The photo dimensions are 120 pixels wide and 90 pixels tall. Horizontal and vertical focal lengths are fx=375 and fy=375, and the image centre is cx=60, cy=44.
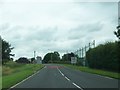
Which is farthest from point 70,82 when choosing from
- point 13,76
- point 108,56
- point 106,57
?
point 106,57

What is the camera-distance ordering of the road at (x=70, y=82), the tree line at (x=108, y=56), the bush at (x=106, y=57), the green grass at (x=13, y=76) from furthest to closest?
the bush at (x=106, y=57)
the tree line at (x=108, y=56)
the green grass at (x=13, y=76)
the road at (x=70, y=82)

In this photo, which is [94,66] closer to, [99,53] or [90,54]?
[90,54]

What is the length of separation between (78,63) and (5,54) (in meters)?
32.3

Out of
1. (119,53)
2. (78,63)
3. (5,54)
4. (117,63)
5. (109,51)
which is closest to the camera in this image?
(119,53)

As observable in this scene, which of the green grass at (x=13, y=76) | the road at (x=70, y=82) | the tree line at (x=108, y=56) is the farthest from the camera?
the tree line at (x=108, y=56)

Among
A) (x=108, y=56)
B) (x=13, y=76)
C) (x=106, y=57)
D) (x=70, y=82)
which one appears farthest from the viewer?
(x=106, y=57)

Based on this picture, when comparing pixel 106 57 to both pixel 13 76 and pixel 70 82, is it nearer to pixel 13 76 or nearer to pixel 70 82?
pixel 13 76

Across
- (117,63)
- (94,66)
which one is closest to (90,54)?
(94,66)

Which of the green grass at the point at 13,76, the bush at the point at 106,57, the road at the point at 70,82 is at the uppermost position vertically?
the bush at the point at 106,57

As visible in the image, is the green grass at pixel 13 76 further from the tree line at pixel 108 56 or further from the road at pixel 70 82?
the tree line at pixel 108 56

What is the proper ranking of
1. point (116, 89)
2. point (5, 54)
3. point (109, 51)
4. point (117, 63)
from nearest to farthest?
point (116, 89) < point (117, 63) < point (109, 51) < point (5, 54)

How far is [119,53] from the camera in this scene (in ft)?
184

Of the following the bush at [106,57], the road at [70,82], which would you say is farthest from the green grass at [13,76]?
the bush at [106,57]

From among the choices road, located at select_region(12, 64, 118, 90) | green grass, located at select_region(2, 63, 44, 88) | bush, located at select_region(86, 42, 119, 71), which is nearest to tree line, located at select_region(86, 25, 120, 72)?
bush, located at select_region(86, 42, 119, 71)
